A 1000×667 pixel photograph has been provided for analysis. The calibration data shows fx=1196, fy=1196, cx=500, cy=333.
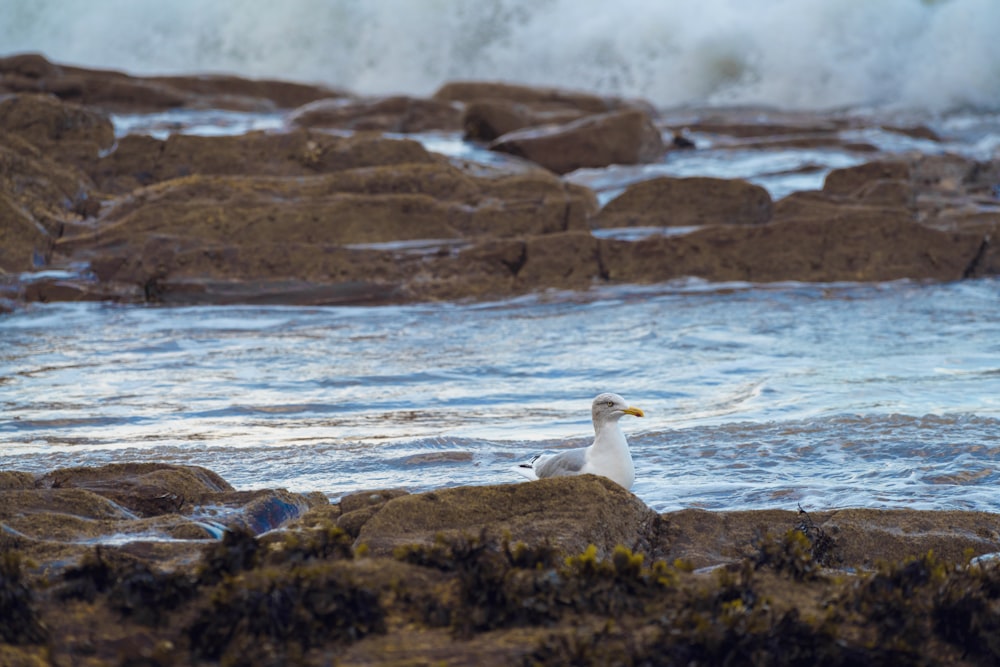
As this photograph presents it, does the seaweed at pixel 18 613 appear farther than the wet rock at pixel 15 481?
No

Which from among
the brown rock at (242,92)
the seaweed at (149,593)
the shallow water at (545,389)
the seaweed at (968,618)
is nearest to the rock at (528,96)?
the brown rock at (242,92)

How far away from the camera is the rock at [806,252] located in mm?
12148

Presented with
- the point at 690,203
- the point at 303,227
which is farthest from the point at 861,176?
the point at 303,227

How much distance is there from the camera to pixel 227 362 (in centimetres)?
915

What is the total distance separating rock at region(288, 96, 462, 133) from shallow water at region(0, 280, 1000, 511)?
8622mm

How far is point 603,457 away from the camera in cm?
502

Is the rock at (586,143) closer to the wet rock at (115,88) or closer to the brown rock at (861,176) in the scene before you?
the brown rock at (861,176)

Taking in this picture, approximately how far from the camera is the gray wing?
16.8ft

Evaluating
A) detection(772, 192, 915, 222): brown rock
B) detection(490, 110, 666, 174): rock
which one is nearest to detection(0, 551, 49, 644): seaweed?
detection(772, 192, 915, 222): brown rock

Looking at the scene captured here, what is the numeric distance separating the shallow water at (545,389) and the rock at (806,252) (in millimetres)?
298

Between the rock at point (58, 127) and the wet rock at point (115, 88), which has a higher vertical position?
the wet rock at point (115, 88)

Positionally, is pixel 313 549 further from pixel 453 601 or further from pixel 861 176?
pixel 861 176

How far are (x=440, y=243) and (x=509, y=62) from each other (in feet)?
76.9

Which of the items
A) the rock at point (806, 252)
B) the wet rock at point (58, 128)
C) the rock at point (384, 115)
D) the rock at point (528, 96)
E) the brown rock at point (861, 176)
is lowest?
the rock at point (806, 252)
